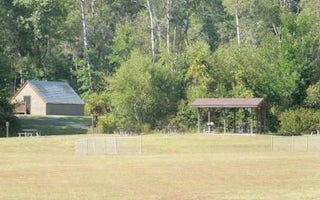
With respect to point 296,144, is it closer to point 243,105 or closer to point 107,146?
point 243,105

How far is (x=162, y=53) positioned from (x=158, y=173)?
45.7 metres

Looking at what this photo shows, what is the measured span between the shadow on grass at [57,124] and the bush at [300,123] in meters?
19.4

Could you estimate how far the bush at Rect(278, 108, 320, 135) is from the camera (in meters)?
67.9

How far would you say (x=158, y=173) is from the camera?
115 ft

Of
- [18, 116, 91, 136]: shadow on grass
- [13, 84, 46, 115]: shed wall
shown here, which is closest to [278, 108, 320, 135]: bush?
[18, 116, 91, 136]: shadow on grass

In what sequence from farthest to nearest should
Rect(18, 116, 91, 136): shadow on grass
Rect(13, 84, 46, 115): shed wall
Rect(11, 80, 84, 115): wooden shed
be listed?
Rect(11, 80, 84, 115): wooden shed < Rect(13, 84, 46, 115): shed wall < Rect(18, 116, 91, 136): shadow on grass

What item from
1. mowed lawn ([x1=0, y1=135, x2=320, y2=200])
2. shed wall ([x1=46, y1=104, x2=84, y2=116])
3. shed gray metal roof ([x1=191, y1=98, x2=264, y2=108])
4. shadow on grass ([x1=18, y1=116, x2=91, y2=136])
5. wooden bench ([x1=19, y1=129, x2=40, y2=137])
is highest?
shed gray metal roof ([x1=191, y1=98, x2=264, y2=108])

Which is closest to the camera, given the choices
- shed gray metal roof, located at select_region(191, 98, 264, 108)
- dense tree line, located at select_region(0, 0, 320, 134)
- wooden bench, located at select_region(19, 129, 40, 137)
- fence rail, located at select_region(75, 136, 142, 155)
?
fence rail, located at select_region(75, 136, 142, 155)

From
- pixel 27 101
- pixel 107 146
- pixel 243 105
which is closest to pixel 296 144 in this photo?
pixel 243 105

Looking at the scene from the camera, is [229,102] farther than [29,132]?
Yes

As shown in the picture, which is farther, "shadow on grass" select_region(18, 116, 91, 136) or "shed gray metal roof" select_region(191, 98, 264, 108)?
"shadow on grass" select_region(18, 116, 91, 136)

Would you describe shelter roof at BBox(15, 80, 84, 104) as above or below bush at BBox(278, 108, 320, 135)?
above

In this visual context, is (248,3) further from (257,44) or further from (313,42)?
(313,42)

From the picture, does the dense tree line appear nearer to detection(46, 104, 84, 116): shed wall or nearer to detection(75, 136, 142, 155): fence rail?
Result: detection(46, 104, 84, 116): shed wall
